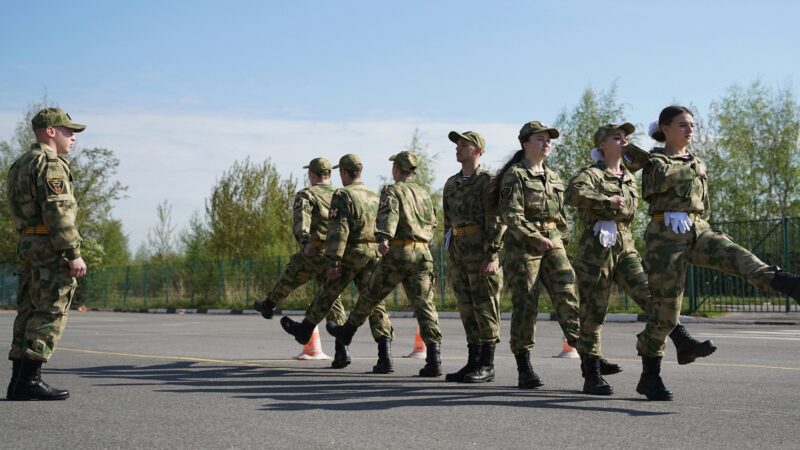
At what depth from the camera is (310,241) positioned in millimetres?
10023

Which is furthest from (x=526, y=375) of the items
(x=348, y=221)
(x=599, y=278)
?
(x=348, y=221)

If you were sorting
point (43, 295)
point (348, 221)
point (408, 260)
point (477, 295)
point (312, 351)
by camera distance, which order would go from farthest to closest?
point (312, 351) < point (348, 221) < point (408, 260) < point (477, 295) < point (43, 295)

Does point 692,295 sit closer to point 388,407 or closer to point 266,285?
point 388,407

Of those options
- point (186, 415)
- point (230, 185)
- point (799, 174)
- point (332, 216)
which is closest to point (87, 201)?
point (230, 185)

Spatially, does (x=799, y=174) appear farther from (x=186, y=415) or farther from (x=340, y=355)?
(x=186, y=415)

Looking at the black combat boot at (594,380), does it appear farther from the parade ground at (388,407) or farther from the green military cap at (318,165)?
the green military cap at (318,165)

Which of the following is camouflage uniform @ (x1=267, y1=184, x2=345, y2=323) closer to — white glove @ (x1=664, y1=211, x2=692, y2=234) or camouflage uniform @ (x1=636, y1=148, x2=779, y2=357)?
camouflage uniform @ (x1=636, y1=148, x2=779, y2=357)

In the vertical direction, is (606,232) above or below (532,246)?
above

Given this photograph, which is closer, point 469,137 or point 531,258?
point 531,258

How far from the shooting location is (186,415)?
19.9ft

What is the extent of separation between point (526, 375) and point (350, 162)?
329 centimetres

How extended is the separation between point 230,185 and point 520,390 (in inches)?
1415

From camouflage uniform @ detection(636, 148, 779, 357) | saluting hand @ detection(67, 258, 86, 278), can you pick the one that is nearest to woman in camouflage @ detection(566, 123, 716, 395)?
camouflage uniform @ detection(636, 148, 779, 357)

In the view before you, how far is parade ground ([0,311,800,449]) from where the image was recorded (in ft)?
16.8
